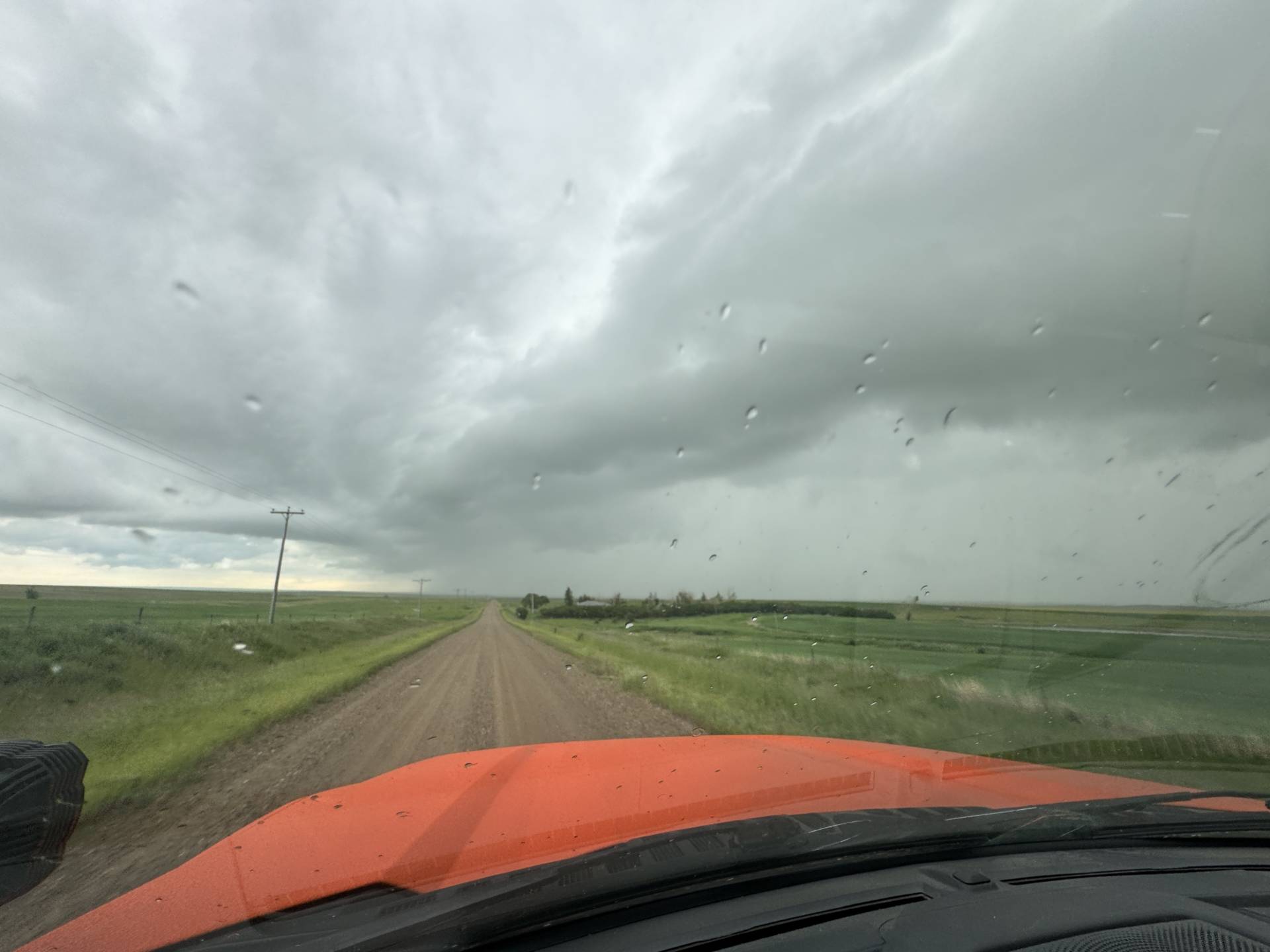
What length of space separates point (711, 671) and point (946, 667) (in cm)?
534

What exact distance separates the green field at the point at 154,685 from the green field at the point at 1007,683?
7594 mm

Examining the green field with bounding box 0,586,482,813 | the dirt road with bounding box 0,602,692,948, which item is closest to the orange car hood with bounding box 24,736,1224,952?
the dirt road with bounding box 0,602,692,948

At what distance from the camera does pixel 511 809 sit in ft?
12.5

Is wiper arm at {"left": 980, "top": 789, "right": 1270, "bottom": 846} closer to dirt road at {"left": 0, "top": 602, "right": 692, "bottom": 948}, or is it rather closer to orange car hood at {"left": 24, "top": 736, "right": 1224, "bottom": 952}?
orange car hood at {"left": 24, "top": 736, "right": 1224, "bottom": 952}

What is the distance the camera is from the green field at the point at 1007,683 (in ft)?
25.2

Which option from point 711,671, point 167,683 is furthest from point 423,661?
point 711,671

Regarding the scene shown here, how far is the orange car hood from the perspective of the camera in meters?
2.72

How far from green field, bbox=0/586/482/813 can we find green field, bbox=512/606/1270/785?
7.59 meters

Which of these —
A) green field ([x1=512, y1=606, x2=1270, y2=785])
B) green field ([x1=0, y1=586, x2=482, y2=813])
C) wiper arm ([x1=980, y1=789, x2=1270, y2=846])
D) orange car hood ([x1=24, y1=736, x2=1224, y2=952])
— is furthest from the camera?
green field ([x1=0, y1=586, x2=482, y2=813])

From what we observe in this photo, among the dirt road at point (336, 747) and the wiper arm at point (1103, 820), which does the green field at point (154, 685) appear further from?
the wiper arm at point (1103, 820)

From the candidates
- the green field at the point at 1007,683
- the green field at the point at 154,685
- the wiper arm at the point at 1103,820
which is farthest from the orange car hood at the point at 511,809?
the green field at the point at 154,685

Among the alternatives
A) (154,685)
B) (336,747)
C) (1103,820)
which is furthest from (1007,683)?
(154,685)

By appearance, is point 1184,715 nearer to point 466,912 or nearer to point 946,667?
point 946,667

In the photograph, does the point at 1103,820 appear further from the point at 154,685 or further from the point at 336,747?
the point at 154,685
